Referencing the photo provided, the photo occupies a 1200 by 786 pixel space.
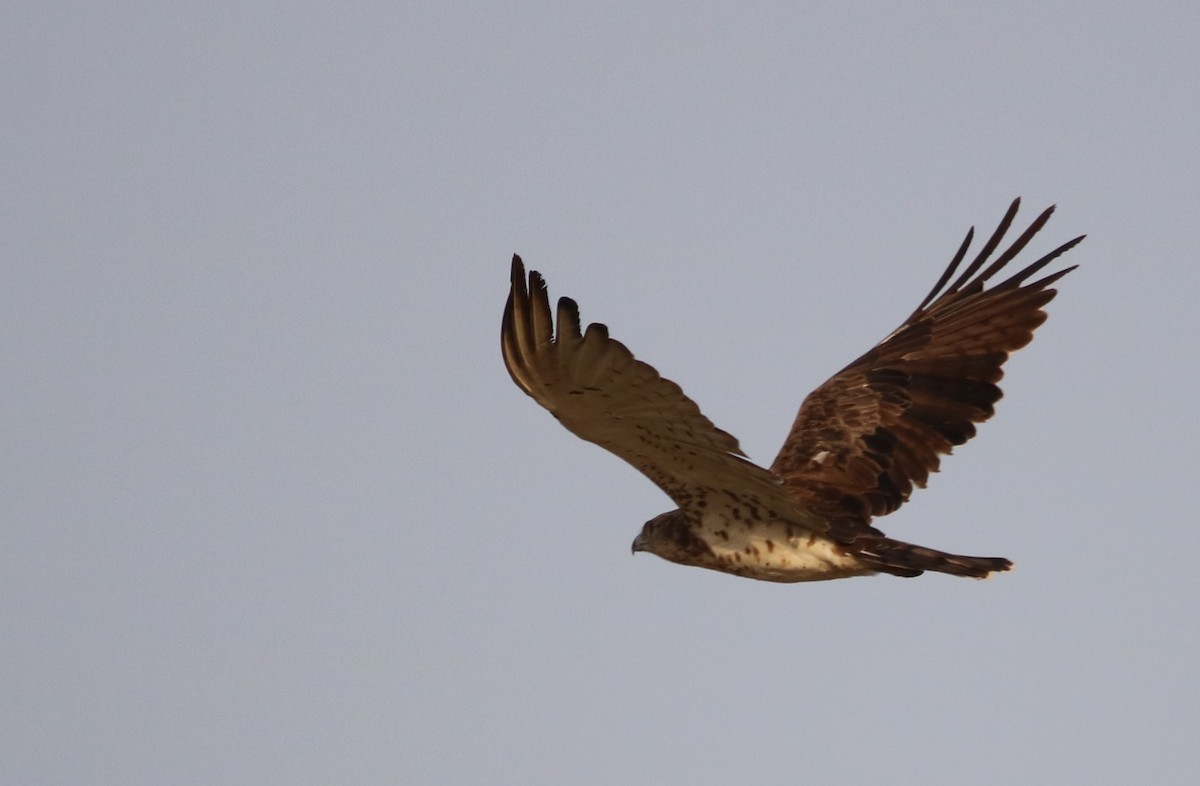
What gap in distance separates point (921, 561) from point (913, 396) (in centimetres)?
174

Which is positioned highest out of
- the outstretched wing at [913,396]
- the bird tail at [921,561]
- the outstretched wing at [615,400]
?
the outstretched wing at [913,396]

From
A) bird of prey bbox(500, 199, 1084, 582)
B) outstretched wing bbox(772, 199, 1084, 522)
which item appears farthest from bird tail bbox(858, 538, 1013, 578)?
outstretched wing bbox(772, 199, 1084, 522)

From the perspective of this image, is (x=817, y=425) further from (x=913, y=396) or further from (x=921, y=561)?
(x=921, y=561)

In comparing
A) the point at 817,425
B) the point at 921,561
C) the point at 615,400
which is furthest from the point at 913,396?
the point at 615,400

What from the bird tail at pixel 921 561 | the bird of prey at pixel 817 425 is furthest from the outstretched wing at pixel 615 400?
the bird tail at pixel 921 561

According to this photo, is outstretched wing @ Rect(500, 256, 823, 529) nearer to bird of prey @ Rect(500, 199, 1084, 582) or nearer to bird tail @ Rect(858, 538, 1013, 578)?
bird of prey @ Rect(500, 199, 1084, 582)

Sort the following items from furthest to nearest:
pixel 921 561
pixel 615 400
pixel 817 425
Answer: pixel 817 425 < pixel 921 561 < pixel 615 400

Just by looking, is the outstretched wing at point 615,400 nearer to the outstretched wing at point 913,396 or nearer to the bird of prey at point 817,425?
the bird of prey at point 817,425

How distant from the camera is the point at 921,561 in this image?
8.15 meters

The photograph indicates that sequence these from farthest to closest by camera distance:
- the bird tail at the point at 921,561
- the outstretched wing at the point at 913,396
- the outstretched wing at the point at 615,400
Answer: the outstretched wing at the point at 913,396, the bird tail at the point at 921,561, the outstretched wing at the point at 615,400

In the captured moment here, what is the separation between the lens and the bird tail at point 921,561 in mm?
8109

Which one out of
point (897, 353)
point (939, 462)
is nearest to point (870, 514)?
point (939, 462)

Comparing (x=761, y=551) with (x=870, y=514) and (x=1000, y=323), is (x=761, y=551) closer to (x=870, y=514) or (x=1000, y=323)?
(x=870, y=514)

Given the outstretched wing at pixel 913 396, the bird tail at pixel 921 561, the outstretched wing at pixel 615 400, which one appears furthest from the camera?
the outstretched wing at pixel 913 396
